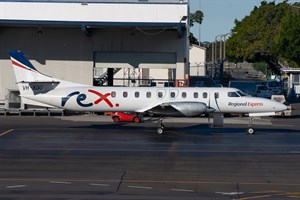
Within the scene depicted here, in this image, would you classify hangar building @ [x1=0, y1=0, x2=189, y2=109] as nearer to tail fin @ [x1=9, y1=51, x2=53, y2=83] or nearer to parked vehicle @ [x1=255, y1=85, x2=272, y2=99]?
tail fin @ [x1=9, y1=51, x2=53, y2=83]

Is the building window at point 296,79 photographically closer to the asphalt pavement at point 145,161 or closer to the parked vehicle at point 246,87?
the parked vehicle at point 246,87

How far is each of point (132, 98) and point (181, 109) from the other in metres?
2.51

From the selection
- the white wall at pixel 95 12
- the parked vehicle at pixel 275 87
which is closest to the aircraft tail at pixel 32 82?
the white wall at pixel 95 12

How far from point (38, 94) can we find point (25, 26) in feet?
41.7

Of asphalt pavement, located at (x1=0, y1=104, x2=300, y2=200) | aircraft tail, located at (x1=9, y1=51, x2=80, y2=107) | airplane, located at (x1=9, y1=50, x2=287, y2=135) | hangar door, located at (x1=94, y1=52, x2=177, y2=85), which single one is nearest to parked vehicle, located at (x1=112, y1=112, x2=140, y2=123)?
asphalt pavement, located at (x1=0, y1=104, x2=300, y2=200)

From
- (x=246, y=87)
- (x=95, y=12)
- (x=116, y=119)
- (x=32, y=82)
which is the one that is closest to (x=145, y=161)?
(x=32, y=82)

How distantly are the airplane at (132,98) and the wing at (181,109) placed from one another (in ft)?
0.54

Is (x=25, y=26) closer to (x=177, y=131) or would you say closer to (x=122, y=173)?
(x=177, y=131)

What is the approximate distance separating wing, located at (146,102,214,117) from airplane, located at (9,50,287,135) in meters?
0.16

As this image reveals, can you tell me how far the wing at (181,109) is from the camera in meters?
31.4

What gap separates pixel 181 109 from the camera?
3139cm

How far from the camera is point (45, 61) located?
146 feet

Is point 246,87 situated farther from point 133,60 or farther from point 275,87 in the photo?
point 133,60

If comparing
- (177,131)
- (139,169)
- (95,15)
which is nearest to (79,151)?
(139,169)
